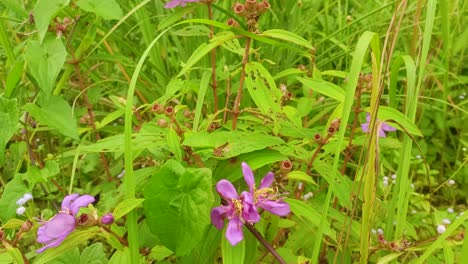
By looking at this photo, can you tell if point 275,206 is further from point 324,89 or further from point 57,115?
point 57,115

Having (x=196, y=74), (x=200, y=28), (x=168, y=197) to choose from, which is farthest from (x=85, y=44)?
(x=168, y=197)

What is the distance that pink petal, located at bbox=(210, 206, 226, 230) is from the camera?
85cm

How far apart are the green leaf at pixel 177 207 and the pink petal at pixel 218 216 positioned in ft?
0.11

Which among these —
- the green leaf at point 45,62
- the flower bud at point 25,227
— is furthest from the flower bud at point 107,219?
the green leaf at point 45,62

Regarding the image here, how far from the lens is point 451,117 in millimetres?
1983

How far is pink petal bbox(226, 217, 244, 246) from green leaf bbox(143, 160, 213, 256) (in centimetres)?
4

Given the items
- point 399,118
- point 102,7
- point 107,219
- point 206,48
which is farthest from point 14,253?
point 399,118

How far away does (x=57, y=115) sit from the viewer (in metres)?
1.11

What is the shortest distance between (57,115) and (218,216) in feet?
1.57

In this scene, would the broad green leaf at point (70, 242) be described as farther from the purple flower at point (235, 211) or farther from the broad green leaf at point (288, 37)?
the broad green leaf at point (288, 37)

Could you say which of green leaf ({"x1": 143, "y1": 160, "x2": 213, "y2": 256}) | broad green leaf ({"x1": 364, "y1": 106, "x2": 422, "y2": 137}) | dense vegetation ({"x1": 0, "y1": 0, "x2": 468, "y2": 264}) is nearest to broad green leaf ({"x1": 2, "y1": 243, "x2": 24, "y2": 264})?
dense vegetation ({"x1": 0, "y1": 0, "x2": 468, "y2": 264})

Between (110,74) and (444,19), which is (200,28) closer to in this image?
(444,19)

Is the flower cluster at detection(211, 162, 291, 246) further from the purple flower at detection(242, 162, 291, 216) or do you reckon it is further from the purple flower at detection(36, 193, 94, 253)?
the purple flower at detection(36, 193, 94, 253)

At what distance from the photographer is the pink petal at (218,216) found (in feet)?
2.80
